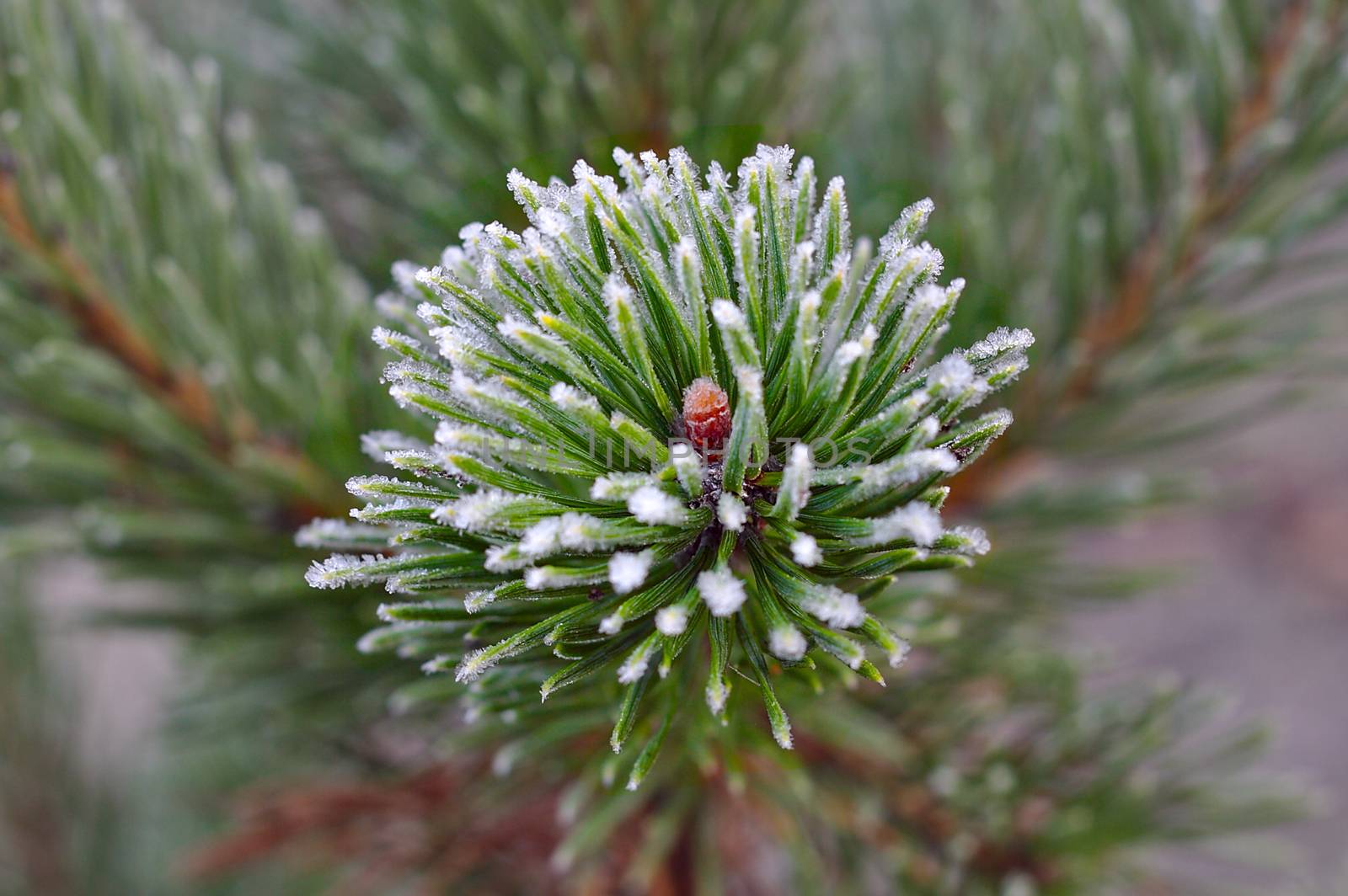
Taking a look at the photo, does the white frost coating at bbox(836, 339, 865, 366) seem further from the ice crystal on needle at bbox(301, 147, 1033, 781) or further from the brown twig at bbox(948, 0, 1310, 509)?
the brown twig at bbox(948, 0, 1310, 509)

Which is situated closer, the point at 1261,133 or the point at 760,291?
Answer: the point at 760,291

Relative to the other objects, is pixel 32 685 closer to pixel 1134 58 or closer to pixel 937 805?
pixel 937 805

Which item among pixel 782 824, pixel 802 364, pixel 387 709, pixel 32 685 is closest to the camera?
pixel 802 364

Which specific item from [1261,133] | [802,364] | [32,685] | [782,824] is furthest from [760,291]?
[32,685]

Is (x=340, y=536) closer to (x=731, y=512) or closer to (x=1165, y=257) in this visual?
(x=731, y=512)

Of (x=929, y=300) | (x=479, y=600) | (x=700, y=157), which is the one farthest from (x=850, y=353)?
(x=700, y=157)

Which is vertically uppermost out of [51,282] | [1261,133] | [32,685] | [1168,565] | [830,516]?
[32,685]

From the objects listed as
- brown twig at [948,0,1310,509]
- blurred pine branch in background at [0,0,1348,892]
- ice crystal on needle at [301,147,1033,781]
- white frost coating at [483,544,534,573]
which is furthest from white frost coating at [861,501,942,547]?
brown twig at [948,0,1310,509]
